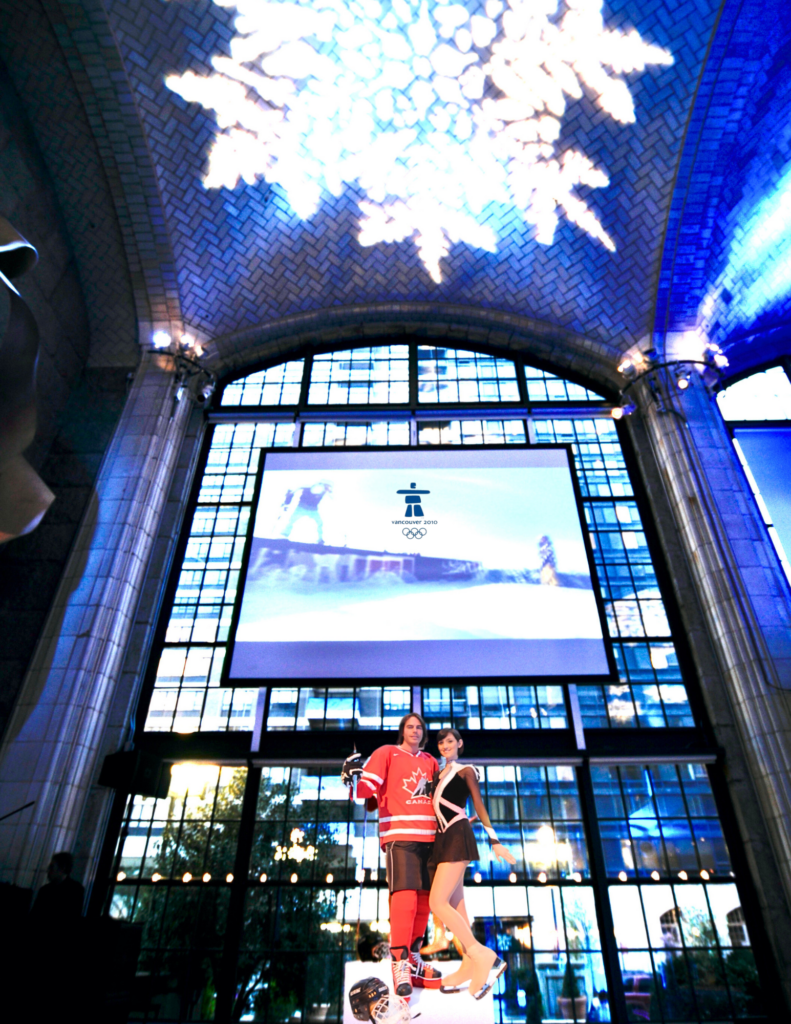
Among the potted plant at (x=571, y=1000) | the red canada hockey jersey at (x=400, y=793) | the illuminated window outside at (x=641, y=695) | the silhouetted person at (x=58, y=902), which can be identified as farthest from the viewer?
the illuminated window outside at (x=641, y=695)

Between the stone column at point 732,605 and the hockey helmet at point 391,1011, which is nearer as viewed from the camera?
the hockey helmet at point 391,1011

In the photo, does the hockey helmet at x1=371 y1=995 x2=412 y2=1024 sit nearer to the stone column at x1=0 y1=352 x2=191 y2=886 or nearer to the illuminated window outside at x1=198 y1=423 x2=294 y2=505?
the stone column at x1=0 y1=352 x2=191 y2=886

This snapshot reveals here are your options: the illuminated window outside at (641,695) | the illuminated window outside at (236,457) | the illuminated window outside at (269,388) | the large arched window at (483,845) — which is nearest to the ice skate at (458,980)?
the large arched window at (483,845)

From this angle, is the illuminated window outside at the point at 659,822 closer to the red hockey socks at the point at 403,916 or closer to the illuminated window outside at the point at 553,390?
the red hockey socks at the point at 403,916

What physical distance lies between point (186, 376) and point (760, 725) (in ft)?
34.1

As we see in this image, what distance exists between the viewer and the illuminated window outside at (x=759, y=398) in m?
11.7

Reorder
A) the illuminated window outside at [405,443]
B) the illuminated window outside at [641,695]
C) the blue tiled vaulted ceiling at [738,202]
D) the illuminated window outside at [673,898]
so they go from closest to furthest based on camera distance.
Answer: the illuminated window outside at [673,898], the illuminated window outside at [641,695], the illuminated window outside at [405,443], the blue tiled vaulted ceiling at [738,202]

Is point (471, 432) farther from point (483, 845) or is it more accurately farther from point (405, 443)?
point (483, 845)

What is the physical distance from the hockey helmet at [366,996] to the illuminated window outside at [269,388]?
9.77 metres

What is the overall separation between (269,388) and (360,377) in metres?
1.81

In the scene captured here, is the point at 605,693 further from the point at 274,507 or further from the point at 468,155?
the point at 468,155

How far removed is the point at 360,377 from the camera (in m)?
12.2

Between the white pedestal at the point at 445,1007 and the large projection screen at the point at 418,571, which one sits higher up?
the large projection screen at the point at 418,571

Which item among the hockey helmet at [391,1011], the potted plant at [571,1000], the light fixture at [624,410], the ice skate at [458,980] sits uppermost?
the light fixture at [624,410]
